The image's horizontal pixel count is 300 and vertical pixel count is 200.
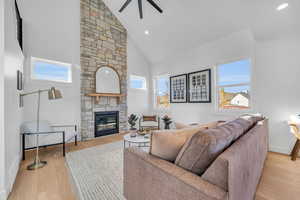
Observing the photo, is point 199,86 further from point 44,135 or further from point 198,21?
point 44,135

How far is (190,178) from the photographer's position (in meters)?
0.79

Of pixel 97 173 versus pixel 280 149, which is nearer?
pixel 97 173

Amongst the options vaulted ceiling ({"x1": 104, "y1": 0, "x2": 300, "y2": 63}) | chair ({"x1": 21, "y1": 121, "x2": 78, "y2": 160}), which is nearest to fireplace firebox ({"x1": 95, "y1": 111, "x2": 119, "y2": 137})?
chair ({"x1": 21, "y1": 121, "x2": 78, "y2": 160})

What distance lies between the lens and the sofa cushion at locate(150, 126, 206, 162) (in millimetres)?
1073

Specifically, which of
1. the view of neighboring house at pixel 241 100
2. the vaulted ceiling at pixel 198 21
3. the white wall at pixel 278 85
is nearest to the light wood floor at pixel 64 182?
the white wall at pixel 278 85

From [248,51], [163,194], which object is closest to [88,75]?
[163,194]

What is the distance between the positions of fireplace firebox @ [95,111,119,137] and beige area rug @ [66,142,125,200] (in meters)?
1.14

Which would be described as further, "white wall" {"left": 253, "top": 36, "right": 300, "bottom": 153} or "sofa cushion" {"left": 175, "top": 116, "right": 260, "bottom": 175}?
"white wall" {"left": 253, "top": 36, "right": 300, "bottom": 153}

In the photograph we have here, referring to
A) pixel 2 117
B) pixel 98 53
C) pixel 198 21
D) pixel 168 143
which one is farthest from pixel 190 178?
pixel 98 53

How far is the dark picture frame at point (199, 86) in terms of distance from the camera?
12.3 feet

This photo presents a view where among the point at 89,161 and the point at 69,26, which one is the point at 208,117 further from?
the point at 69,26

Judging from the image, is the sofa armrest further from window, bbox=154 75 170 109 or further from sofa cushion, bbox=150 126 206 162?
window, bbox=154 75 170 109

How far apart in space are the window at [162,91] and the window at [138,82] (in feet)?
1.56

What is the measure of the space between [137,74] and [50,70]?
9.26ft
